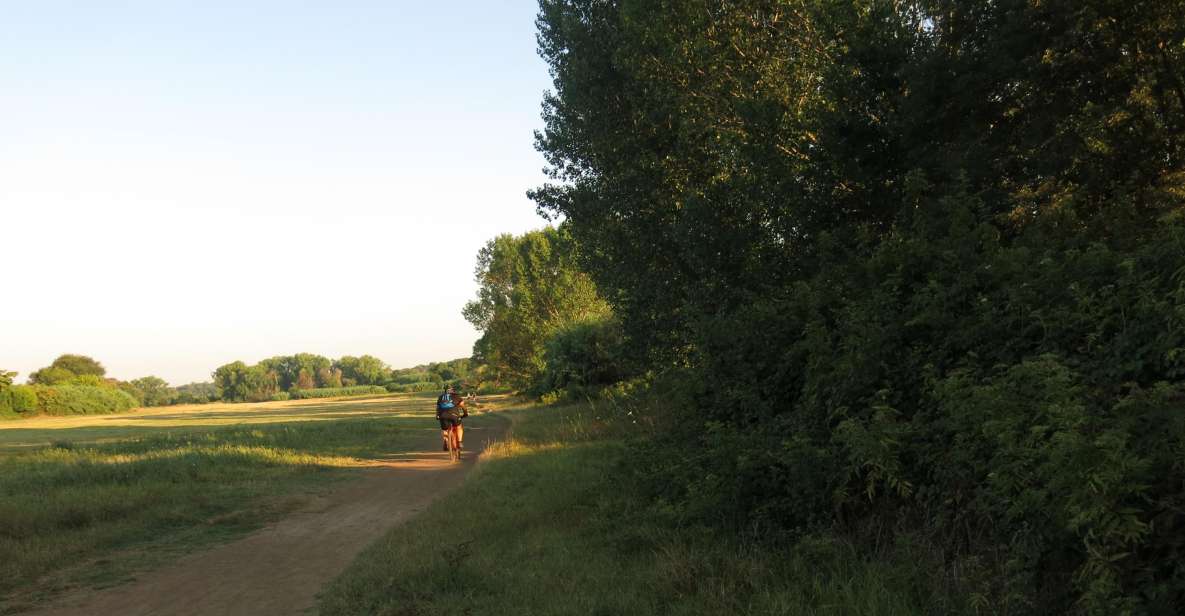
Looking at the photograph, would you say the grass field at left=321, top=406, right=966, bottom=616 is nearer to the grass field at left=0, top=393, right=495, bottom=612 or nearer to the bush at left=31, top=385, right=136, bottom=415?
the grass field at left=0, top=393, right=495, bottom=612

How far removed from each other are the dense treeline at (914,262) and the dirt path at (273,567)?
4.47 metres

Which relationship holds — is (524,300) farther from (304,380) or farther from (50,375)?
(304,380)

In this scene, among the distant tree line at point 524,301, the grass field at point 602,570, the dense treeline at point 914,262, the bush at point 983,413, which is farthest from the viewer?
the distant tree line at point 524,301

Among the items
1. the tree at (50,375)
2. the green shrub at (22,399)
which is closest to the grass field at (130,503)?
the green shrub at (22,399)

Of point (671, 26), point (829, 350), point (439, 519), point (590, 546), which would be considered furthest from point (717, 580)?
point (671, 26)

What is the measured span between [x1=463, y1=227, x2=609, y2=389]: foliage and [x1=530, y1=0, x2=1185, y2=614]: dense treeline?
40.4 m

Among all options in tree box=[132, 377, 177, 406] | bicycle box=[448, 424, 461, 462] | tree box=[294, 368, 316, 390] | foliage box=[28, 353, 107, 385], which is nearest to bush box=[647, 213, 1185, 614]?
bicycle box=[448, 424, 461, 462]

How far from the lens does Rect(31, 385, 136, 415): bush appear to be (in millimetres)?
71312

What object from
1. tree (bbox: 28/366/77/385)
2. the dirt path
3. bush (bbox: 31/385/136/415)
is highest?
tree (bbox: 28/366/77/385)

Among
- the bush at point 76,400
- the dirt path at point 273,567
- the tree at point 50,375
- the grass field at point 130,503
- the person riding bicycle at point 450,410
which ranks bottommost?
the dirt path at point 273,567

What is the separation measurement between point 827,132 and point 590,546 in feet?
26.7

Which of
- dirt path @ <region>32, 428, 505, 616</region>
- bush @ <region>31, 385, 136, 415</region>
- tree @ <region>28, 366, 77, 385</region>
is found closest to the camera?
dirt path @ <region>32, 428, 505, 616</region>

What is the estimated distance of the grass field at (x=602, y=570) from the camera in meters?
5.44

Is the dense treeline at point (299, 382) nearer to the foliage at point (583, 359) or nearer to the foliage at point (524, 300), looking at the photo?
the foliage at point (524, 300)
